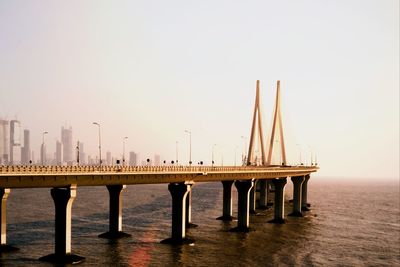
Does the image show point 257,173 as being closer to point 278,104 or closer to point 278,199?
point 278,199

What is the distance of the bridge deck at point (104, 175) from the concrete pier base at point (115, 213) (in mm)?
8677

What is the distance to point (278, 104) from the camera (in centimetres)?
13162

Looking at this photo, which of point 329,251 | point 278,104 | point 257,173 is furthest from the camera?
point 278,104

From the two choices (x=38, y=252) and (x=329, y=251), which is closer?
(x=38, y=252)

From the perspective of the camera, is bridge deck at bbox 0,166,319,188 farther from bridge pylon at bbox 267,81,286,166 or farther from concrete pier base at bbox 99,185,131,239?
bridge pylon at bbox 267,81,286,166

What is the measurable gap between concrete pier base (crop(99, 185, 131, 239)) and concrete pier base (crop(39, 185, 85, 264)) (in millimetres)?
18387

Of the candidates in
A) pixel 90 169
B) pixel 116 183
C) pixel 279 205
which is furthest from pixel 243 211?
pixel 90 169

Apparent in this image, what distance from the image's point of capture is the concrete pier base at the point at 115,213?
7625 centimetres

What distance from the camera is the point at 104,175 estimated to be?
6262cm

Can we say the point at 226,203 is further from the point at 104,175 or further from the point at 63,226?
the point at 63,226

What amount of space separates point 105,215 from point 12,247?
46.7 m

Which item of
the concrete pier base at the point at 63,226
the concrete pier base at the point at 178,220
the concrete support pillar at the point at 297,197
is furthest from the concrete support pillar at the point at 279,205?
the concrete pier base at the point at 63,226

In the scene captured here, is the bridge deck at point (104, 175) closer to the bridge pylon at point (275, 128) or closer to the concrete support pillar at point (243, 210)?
the concrete support pillar at point (243, 210)

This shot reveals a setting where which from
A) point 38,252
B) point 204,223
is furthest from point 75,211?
point 38,252
